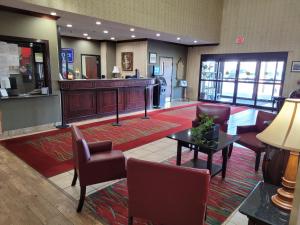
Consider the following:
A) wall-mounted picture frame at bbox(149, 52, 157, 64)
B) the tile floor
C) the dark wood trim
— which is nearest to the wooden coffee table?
the tile floor

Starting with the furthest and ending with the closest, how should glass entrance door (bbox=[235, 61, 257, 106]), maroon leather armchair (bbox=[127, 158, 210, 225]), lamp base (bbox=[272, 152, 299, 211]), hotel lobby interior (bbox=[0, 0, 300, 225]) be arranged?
glass entrance door (bbox=[235, 61, 257, 106]) < hotel lobby interior (bbox=[0, 0, 300, 225]) < maroon leather armchair (bbox=[127, 158, 210, 225]) < lamp base (bbox=[272, 152, 299, 211])

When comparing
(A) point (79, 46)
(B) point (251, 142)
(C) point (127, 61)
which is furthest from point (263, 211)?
(A) point (79, 46)

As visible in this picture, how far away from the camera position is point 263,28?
347 inches

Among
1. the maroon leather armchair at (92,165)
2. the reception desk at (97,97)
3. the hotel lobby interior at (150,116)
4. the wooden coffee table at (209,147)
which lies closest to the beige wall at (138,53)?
the hotel lobby interior at (150,116)

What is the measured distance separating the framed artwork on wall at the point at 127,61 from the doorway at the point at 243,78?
3.72 metres

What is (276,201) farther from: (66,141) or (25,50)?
(25,50)

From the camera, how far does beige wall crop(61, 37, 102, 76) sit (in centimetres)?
931

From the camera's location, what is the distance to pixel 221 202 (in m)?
2.64

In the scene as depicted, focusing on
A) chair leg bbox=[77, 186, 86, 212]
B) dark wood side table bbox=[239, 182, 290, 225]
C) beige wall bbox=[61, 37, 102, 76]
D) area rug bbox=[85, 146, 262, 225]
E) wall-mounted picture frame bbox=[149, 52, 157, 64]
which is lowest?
area rug bbox=[85, 146, 262, 225]

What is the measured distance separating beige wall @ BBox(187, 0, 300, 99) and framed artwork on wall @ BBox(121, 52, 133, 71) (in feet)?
12.9

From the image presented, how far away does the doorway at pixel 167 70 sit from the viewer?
389 inches

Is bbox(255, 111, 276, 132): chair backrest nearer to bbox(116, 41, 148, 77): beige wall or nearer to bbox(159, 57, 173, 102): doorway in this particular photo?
bbox(116, 41, 148, 77): beige wall

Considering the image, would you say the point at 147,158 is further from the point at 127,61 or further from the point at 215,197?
the point at 127,61

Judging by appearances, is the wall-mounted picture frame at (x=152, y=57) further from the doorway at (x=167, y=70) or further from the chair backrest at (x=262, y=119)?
the chair backrest at (x=262, y=119)
